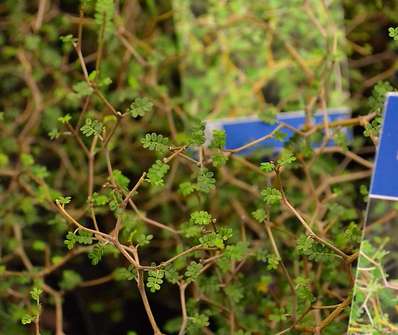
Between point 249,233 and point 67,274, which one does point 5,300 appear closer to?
point 67,274

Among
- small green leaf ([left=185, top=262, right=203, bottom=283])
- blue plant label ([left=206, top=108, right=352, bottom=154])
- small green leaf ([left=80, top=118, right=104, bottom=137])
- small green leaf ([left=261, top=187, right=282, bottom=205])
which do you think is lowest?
small green leaf ([left=185, top=262, right=203, bottom=283])

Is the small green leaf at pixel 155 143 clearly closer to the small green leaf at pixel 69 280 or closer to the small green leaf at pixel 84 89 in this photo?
the small green leaf at pixel 84 89

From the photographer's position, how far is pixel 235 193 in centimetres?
112

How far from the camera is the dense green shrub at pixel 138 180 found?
0.89m

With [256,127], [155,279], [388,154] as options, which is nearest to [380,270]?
[388,154]

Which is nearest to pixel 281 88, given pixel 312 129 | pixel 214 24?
pixel 214 24

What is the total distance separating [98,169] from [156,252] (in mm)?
195

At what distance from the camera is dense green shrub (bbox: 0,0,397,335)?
89 cm

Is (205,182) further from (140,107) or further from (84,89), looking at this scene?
(84,89)

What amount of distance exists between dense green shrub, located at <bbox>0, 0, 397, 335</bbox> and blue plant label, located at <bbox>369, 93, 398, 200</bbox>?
0.11 metres

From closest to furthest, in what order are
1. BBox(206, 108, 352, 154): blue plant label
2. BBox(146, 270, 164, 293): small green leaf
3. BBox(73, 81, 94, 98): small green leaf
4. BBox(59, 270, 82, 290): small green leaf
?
BBox(146, 270, 164, 293): small green leaf
BBox(73, 81, 94, 98): small green leaf
BBox(59, 270, 82, 290): small green leaf
BBox(206, 108, 352, 154): blue plant label

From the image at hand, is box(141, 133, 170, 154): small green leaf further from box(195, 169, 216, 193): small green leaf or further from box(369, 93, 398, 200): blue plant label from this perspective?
box(369, 93, 398, 200): blue plant label

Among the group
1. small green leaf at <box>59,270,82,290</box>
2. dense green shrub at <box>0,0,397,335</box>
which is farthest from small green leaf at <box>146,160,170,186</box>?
small green leaf at <box>59,270,82,290</box>

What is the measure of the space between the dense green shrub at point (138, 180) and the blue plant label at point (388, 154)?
11 centimetres
